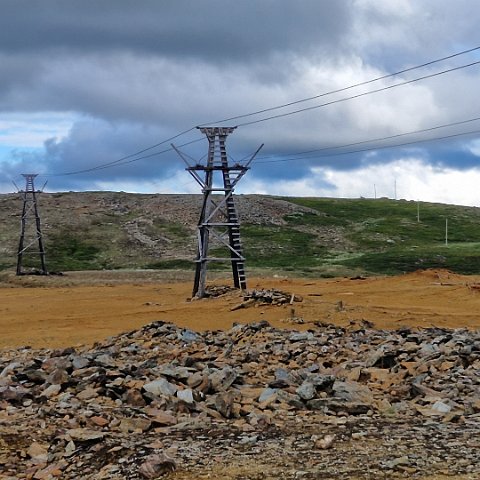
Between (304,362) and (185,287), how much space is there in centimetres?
2909

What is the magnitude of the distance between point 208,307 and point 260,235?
163 ft

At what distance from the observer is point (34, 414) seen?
1229 centimetres

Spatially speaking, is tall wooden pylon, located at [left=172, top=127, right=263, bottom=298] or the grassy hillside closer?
tall wooden pylon, located at [left=172, top=127, right=263, bottom=298]

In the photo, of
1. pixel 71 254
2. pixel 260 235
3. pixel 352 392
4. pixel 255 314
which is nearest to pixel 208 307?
pixel 255 314

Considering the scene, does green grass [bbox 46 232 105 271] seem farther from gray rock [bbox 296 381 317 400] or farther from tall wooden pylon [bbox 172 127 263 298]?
gray rock [bbox 296 381 317 400]

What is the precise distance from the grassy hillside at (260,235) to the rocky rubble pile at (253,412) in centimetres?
3876

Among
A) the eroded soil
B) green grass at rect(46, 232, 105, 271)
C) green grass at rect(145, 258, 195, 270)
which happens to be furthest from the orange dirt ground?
green grass at rect(46, 232, 105, 271)

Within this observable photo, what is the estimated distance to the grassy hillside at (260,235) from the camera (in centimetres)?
6431

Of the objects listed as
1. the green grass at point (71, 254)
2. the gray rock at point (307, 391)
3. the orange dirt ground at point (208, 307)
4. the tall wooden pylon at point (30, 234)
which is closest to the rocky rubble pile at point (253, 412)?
the gray rock at point (307, 391)

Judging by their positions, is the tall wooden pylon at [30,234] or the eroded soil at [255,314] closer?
the eroded soil at [255,314]

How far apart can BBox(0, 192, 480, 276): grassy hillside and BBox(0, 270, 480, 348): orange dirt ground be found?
44.8ft

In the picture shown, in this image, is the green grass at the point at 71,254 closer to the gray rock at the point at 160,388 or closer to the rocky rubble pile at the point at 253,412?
the rocky rubble pile at the point at 253,412

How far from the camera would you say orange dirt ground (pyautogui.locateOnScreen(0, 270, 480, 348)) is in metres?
25.7

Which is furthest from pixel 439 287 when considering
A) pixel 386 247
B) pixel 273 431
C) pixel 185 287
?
pixel 386 247
